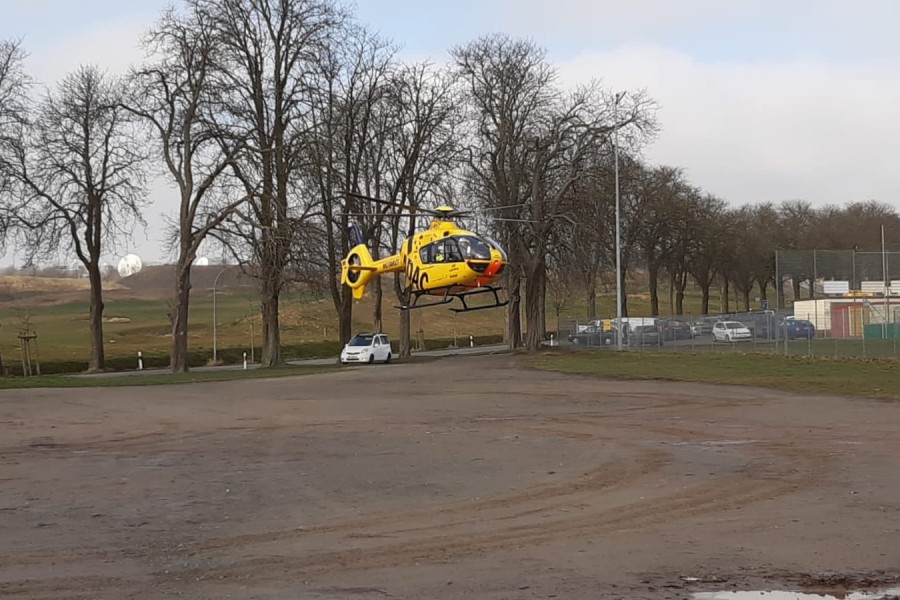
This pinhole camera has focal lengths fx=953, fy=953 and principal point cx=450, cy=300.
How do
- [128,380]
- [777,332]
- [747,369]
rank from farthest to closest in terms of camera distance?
[777,332] < [747,369] < [128,380]

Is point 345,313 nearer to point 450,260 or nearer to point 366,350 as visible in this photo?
point 366,350

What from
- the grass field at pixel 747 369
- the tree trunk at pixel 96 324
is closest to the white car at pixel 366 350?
the grass field at pixel 747 369

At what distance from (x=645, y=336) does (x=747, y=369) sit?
68.6ft

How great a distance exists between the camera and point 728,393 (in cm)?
2714

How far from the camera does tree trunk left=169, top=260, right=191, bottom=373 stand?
39.3m

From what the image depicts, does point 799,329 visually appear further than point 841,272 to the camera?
No

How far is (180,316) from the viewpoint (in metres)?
40.0

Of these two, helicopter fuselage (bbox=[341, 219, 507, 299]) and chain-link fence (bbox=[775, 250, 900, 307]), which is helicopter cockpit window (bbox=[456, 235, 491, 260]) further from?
chain-link fence (bbox=[775, 250, 900, 307])

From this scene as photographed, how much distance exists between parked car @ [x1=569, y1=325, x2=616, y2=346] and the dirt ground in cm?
3613

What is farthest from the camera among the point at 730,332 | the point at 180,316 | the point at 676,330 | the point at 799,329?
the point at 676,330

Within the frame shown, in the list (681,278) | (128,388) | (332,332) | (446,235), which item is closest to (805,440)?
(446,235)

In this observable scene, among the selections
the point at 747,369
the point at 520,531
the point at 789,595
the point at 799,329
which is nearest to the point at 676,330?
the point at 799,329

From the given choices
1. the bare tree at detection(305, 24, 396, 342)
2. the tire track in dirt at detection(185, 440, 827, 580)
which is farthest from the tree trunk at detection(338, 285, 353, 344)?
the tire track in dirt at detection(185, 440, 827, 580)

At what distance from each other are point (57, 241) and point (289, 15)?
14.4 meters
